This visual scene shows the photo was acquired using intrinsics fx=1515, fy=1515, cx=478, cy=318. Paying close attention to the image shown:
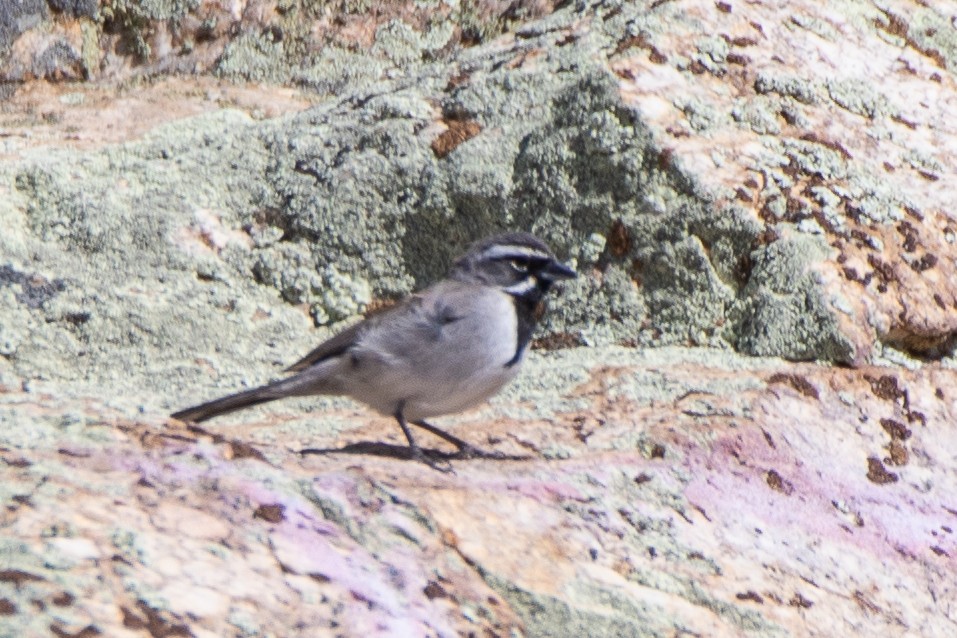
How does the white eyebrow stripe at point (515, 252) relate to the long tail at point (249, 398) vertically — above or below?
above

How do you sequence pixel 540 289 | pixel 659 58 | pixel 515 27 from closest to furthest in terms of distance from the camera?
1. pixel 540 289
2. pixel 659 58
3. pixel 515 27

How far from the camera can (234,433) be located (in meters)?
4.27

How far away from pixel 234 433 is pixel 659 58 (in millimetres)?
2038

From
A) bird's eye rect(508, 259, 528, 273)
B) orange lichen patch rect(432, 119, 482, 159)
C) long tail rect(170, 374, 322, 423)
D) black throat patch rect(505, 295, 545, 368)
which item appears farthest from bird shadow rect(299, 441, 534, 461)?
orange lichen patch rect(432, 119, 482, 159)

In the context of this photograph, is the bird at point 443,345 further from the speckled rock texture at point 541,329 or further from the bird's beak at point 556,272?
the speckled rock texture at point 541,329

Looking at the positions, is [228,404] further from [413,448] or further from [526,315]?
[526,315]

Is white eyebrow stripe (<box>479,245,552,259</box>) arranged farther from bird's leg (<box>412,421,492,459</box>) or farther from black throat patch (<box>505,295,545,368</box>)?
bird's leg (<box>412,421,492,459</box>)

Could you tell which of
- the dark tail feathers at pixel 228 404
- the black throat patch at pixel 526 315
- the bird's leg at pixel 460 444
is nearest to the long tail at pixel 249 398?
the dark tail feathers at pixel 228 404

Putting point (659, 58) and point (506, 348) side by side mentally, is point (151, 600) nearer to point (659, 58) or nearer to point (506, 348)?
point (506, 348)

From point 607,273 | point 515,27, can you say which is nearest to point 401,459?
point 607,273

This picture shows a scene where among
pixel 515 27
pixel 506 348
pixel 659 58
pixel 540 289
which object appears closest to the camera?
pixel 506 348

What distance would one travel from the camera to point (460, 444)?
173 inches

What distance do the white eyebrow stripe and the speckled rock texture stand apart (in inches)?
9.7

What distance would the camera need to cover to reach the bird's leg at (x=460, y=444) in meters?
4.21
